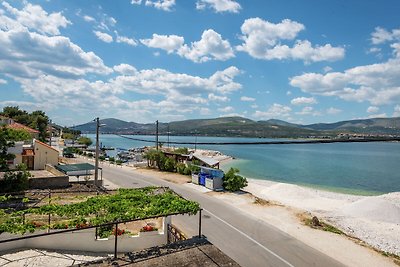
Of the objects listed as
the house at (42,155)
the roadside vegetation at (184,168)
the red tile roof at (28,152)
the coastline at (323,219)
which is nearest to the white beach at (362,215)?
the coastline at (323,219)

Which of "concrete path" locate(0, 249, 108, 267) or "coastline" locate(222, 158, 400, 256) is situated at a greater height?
"concrete path" locate(0, 249, 108, 267)

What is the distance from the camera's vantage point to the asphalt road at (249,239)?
14375 mm

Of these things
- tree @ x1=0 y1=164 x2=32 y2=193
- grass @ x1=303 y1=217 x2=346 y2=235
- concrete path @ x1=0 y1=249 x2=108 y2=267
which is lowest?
grass @ x1=303 y1=217 x2=346 y2=235

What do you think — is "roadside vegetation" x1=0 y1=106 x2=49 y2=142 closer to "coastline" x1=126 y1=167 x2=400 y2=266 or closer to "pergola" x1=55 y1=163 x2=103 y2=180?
"pergola" x1=55 y1=163 x2=103 y2=180

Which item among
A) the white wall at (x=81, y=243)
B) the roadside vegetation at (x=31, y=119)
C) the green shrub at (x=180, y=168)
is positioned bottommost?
the white wall at (x=81, y=243)

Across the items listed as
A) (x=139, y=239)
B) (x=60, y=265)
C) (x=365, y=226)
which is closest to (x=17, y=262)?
(x=60, y=265)

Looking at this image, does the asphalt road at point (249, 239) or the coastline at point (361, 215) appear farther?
the coastline at point (361, 215)

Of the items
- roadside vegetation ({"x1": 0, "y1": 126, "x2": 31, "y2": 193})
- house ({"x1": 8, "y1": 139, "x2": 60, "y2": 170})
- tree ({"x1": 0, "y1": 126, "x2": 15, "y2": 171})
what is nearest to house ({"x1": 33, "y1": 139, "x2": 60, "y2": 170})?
house ({"x1": 8, "y1": 139, "x2": 60, "y2": 170})

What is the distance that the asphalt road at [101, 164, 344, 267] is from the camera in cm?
1438

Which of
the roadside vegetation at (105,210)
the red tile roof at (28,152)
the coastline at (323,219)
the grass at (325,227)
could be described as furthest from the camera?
the red tile roof at (28,152)

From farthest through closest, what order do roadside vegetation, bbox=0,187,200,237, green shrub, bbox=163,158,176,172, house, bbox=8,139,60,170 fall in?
green shrub, bbox=163,158,176,172
house, bbox=8,139,60,170
roadside vegetation, bbox=0,187,200,237

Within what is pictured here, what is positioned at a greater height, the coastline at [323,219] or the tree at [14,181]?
the tree at [14,181]

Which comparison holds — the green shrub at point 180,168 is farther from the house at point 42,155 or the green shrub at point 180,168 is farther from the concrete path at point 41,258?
the concrete path at point 41,258

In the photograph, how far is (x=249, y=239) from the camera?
671 inches
